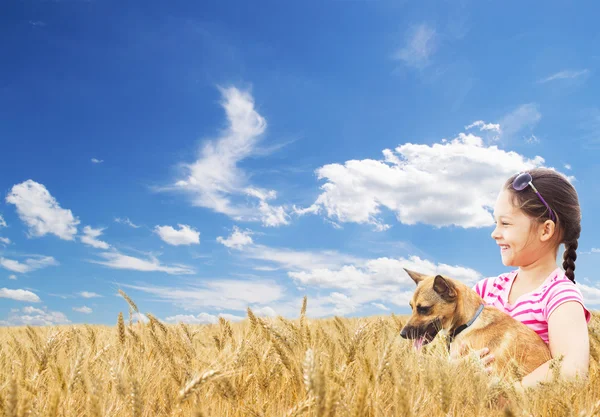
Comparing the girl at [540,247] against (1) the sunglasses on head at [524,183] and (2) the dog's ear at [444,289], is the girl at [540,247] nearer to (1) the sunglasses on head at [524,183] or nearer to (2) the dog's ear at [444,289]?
(1) the sunglasses on head at [524,183]

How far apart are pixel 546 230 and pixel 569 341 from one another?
803 millimetres

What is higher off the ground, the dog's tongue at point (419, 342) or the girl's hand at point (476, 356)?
the dog's tongue at point (419, 342)

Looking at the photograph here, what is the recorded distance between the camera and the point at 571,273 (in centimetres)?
388

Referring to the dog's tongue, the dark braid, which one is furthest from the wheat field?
the dark braid

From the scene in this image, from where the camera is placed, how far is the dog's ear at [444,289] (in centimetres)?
337

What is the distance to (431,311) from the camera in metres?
3.44

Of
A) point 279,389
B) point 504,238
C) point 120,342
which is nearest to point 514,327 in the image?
point 504,238

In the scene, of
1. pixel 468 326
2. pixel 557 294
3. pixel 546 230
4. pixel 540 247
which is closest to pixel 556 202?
pixel 546 230

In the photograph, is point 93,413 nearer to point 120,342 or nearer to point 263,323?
point 263,323

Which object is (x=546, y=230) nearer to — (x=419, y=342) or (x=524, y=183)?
(x=524, y=183)

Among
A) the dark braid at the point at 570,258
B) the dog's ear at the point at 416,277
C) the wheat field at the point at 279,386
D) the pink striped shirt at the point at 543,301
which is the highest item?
the dark braid at the point at 570,258

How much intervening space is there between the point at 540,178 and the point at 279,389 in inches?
95.5

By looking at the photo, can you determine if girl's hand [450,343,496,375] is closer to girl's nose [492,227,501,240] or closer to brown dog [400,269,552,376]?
brown dog [400,269,552,376]

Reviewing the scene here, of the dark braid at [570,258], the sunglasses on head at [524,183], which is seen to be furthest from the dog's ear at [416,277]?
the dark braid at [570,258]
